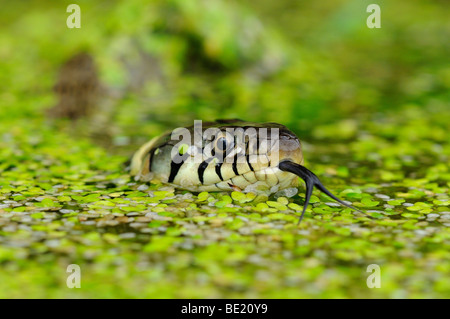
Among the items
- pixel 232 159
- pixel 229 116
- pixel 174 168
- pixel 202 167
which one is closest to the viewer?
pixel 232 159

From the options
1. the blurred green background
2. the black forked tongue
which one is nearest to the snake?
the black forked tongue

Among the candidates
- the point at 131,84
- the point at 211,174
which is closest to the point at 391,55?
the point at 131,84

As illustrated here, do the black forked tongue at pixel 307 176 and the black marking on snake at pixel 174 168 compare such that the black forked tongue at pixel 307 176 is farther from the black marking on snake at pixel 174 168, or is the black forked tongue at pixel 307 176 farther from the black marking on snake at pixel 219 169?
the black marking on snake at pixel 174 168

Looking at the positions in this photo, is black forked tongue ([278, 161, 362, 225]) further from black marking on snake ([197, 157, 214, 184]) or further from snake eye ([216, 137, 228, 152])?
black marking on snake ([197, 157, 214, 184])

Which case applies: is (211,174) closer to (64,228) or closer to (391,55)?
(64,228)

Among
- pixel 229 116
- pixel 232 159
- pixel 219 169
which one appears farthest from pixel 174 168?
pixel 229 116

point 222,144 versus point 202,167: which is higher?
point 222,144

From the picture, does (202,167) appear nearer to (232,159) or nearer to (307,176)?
(232,159)
